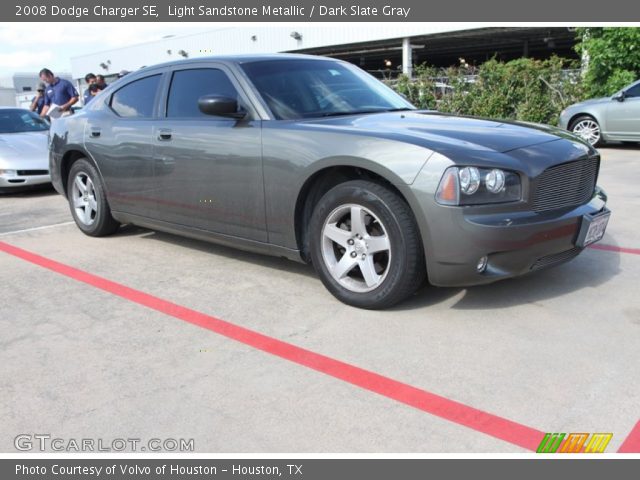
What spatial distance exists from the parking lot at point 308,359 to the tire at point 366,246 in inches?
5.7

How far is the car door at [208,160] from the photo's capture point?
4207mm

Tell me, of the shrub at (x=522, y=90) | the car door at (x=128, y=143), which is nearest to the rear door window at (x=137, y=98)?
the car door at (x=128, y=143)

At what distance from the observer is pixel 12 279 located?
471 cm

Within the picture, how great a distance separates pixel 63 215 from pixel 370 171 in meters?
4.95

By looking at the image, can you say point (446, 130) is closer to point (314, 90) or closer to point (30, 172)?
point (314, 90)

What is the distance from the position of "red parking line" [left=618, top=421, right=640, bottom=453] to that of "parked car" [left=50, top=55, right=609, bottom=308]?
119cm

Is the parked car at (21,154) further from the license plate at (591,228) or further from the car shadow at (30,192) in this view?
the license plate at (591,228)

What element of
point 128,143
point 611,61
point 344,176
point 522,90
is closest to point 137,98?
point 128,143

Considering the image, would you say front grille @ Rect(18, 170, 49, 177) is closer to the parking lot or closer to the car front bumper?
the parking lot

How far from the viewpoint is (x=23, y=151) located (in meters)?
9.02

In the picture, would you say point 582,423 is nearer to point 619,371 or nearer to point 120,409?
point 619,371

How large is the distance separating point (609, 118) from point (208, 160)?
31.5 ft

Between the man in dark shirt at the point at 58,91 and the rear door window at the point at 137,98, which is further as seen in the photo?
the man in dark shirt at the point at 58,91
